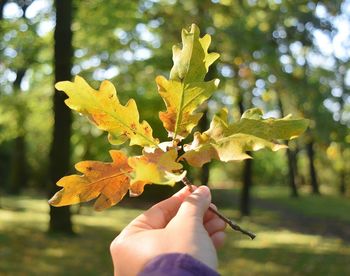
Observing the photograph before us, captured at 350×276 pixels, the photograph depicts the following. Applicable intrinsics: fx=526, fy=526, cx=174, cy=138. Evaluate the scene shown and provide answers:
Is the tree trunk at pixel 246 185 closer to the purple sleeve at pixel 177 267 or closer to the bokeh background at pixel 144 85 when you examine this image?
the bokeh background at pixel 144 85

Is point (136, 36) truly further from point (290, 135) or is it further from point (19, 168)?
point (19, 168)

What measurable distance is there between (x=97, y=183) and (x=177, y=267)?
36 cm

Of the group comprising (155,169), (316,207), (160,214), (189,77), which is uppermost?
(189,77)

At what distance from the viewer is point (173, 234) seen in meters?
1.06

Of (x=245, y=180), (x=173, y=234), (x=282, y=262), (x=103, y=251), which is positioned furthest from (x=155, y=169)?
(x=245, y=180)

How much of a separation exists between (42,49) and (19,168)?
408 inches

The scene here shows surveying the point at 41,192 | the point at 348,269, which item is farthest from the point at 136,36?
the point at 41,192

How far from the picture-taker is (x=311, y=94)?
10.2m

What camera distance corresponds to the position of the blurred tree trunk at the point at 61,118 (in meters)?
9.91

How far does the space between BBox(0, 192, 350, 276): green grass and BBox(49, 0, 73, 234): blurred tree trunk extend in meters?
0.39

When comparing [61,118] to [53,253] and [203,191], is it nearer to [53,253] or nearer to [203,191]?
[53,253]

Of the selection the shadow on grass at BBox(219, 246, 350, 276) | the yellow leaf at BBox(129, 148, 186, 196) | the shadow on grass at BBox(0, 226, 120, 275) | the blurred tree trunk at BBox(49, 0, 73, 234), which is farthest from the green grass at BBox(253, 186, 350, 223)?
the yellow leaf at BBox(129, 148, 186, 196)

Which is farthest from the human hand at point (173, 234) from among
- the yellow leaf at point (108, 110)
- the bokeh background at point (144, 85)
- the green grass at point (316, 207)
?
the green grass at point (316, 207)

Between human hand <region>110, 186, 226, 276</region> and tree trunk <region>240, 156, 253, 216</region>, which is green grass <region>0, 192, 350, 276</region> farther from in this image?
human hand <region>110, 186, 226, 276</region>
